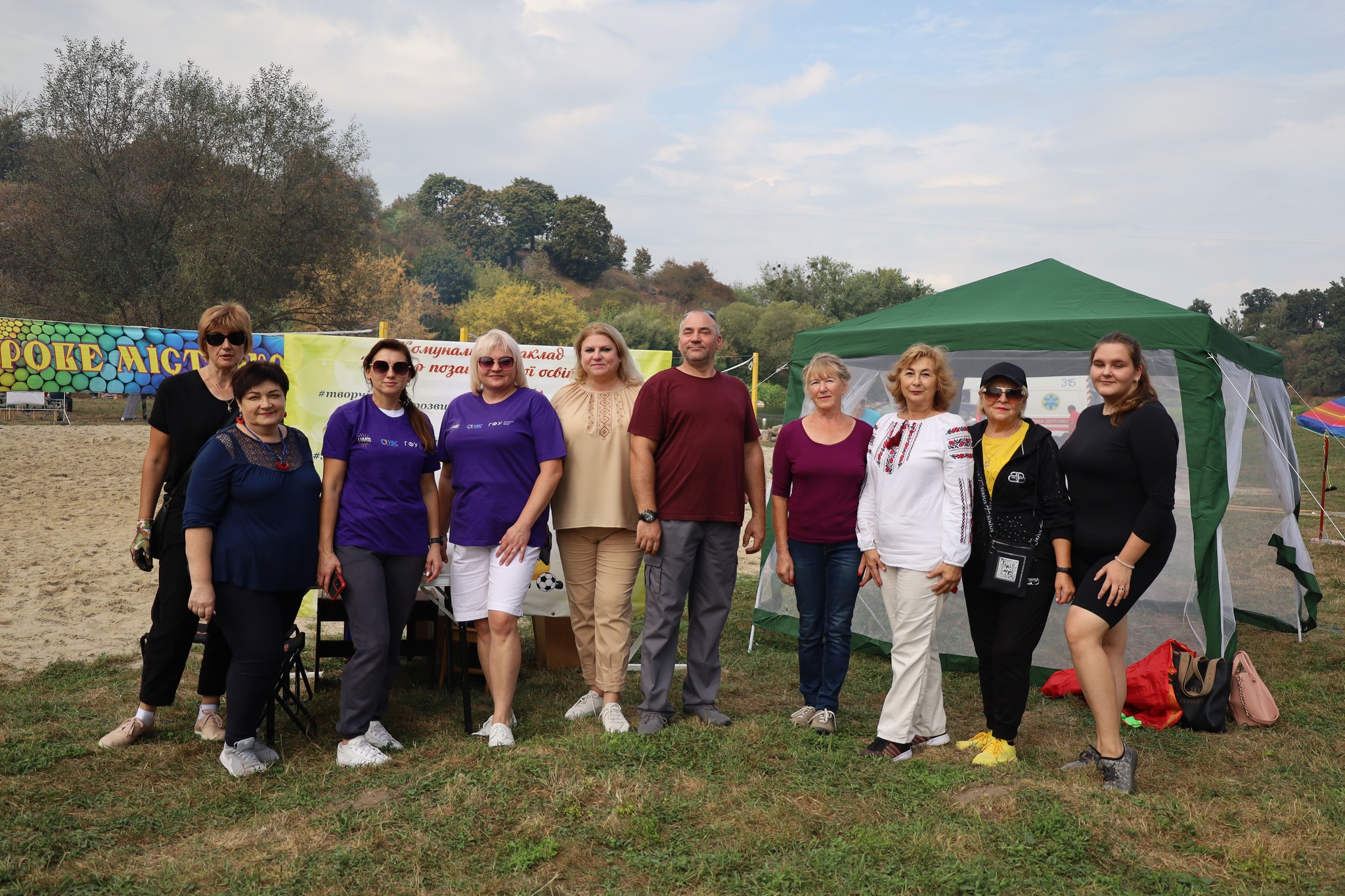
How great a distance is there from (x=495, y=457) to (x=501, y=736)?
3.66 feet

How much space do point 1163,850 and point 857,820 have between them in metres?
0.93

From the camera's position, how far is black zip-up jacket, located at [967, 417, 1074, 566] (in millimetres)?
3346

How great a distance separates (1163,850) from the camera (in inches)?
109

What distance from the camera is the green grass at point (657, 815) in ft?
8.57

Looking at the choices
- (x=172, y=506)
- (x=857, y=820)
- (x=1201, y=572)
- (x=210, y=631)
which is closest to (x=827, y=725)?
(x=857, y=820)

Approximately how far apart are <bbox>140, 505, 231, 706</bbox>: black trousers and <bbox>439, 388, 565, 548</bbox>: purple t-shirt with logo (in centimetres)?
106

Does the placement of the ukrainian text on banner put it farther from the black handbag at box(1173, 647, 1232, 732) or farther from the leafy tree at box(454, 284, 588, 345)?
the leafy tree at box(454, 284, 588, 345)

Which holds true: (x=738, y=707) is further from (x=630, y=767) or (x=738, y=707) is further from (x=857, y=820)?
(x=857, y=820)

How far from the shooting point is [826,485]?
12.3ft

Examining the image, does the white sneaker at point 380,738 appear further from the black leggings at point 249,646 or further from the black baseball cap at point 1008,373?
the black baseball cap at point 1008,373

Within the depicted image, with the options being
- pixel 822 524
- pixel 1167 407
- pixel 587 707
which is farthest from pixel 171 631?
pixel 1167 407

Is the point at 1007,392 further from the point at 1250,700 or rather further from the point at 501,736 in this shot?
the point at 501,736

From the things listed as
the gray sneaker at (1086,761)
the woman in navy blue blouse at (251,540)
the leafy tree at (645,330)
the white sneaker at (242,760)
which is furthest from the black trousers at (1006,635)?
the leafy tree at (645,330)

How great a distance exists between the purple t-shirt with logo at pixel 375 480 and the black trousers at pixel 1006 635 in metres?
2.22
